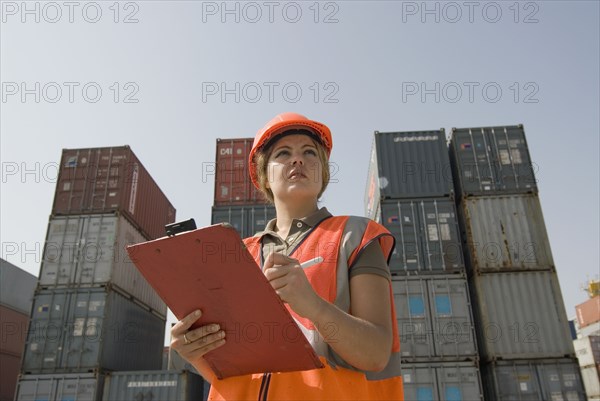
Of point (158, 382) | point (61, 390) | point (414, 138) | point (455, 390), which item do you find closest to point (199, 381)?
point (158, 382)

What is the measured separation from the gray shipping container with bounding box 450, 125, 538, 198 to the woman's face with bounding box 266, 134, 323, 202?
1412 cm

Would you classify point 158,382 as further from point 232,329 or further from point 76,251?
point 232,329

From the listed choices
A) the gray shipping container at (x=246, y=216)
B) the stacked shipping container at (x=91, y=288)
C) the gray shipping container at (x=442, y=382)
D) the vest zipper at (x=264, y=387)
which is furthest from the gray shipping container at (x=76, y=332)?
the vest zipper at (x=264, y=387)

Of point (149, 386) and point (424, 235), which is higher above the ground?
point (424, 235)

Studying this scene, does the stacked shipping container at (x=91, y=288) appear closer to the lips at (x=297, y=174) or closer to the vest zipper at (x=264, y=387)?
the lips at (x=297, y=174)

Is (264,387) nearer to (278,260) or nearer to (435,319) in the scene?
(278,260)

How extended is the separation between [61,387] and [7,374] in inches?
515

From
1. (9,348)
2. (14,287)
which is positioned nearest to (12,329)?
(9,348)

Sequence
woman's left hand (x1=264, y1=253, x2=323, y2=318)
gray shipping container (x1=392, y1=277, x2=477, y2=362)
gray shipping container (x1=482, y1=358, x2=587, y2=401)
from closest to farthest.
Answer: woman's left hand (x1=264, y1=253, x2=323, y2=318), gray shipping container (x1=482, y1=358, x2=587, y2=401), gray shipping container (x1=392, y1=277, x2=477, y2=362)

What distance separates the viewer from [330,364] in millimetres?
1797

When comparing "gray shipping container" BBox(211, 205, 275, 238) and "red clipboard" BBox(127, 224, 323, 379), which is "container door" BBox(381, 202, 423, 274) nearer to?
"gray shipping container" BBox(211, 205, 275, 238)

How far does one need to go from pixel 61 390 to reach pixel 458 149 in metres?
15.6

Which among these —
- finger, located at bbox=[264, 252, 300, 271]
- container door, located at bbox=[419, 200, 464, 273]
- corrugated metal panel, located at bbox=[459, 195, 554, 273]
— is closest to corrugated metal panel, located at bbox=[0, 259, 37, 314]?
container door, located at bbox=[419, 200, 464, 273]

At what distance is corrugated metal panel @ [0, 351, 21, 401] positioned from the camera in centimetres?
2366
